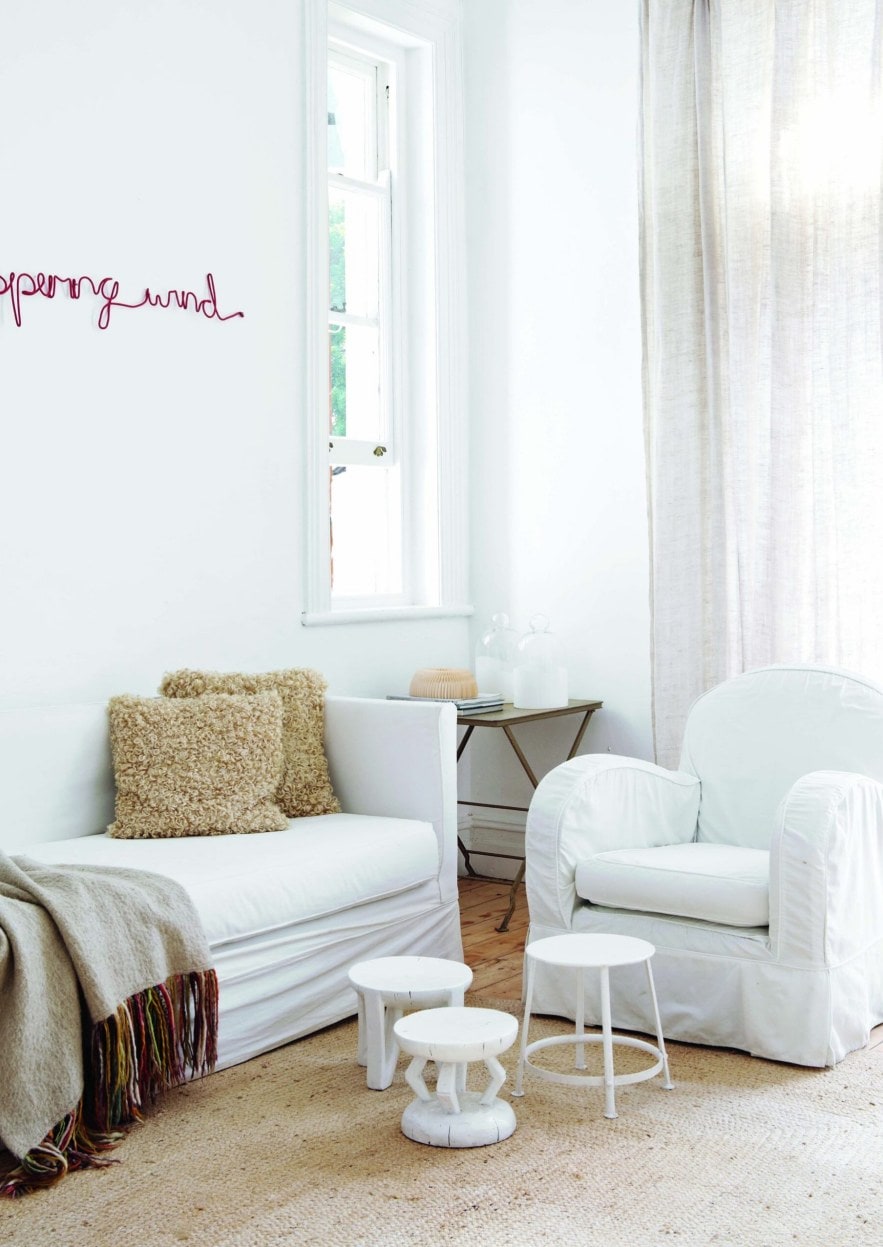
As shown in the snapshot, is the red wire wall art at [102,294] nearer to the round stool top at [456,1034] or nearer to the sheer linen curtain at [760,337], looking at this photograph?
the sheer linen curtain at [760,337]

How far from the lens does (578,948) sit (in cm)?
247

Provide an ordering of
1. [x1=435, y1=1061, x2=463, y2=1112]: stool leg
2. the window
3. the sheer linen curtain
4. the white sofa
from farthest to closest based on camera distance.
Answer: the window, the sheer linen curtain, the white sofa, [x1=435, y1=1061, x2=463, y2=1112]: stool leg

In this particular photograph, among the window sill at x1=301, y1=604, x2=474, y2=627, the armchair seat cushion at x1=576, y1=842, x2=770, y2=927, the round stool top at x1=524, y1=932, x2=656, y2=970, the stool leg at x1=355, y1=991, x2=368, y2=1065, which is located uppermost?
the window sill at x1=301, y1=604, x2=474, y2=627

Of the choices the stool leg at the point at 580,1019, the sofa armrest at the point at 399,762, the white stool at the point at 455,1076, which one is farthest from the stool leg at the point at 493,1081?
the sofa armrest at the point at 399,762

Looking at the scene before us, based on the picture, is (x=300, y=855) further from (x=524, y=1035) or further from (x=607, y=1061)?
(x=607, y=1061)

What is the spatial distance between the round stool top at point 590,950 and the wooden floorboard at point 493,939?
23.3 inches

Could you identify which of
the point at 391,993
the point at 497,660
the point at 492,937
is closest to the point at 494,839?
the point at 497,660

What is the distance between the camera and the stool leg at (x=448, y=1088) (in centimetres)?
226

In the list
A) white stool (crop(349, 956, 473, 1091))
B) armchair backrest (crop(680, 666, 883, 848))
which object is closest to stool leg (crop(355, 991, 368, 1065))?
white stool (crop(349, 956, 473, 1091))

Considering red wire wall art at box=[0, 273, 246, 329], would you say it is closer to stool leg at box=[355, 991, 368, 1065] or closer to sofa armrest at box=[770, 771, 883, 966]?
stool leg at box=[355, 991, 368, 1065]

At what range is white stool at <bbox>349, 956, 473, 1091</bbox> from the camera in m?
2.42

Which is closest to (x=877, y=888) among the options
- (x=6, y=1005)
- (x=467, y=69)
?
(x=6, y=1005)

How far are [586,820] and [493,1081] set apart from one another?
76 centimetres

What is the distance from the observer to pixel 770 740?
10.2 ft
